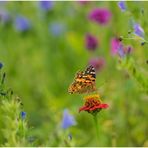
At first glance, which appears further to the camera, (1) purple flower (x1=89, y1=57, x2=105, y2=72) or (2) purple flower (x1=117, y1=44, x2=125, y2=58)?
(1) purple flower (x1=89, y1=57, x2=105, y2=72)

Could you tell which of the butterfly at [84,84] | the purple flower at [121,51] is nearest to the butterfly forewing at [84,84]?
the butterfly at [84,84]

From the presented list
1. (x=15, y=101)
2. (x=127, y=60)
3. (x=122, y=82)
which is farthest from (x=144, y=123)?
(x=15, y=101)

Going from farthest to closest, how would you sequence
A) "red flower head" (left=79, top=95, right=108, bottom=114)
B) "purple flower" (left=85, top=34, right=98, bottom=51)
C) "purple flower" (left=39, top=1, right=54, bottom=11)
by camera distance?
"purple flower" (left=39, top=1, right=54, bottom=11) → "purple flower" (left=85, top=34, right=98, bottom=51) → "red flower head" (left=79, top=95, right=108, bottom=114)

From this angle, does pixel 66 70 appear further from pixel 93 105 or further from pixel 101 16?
pixel 93 105

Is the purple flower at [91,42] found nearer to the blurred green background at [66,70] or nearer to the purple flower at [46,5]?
the blurred green background at [66,70]

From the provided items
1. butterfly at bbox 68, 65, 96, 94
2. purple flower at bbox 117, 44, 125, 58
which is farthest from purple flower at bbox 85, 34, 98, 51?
butterfly at bbox 68, 65, 96, 94

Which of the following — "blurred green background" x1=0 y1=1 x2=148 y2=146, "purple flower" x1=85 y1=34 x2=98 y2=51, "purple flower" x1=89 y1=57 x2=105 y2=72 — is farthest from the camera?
"purple flower" x1=85 y1=34 x2=98 y2=51

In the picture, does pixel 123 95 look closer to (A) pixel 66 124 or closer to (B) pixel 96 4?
(A) pixel 66 124

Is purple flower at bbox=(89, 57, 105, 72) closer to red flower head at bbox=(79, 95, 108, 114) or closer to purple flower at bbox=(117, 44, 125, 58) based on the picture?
purple flower at bbox=(117, 44, 125, 58)
